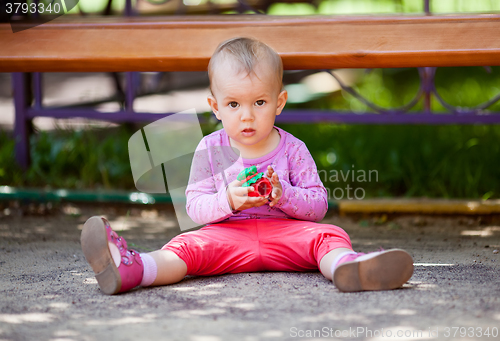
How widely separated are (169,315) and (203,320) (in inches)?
4.2

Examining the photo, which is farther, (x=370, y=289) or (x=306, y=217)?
(x=306, y=217)

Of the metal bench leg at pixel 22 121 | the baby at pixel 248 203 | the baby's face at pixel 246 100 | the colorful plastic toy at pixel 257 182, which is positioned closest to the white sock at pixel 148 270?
the baby at pixel 248 203

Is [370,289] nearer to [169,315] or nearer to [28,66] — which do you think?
[169,315]

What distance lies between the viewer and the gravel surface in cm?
135

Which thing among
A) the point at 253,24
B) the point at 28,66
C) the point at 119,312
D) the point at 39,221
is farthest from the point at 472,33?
the point at 39,221

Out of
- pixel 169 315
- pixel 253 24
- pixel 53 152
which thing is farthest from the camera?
pixel 53 152

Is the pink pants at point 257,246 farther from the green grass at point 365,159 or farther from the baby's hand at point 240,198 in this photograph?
the green grass at point 365,159

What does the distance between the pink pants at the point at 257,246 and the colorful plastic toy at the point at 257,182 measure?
23 cm

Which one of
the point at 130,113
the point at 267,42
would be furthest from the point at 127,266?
the point at 130,113

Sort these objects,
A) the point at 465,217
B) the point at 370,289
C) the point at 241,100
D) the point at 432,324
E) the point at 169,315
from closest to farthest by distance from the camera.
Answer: the point at 432,324 < the point at 169,315 < the point at 370,289 < the point at 241,100 < the point at 465,217

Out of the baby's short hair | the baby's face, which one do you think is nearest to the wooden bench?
the baby's short hair

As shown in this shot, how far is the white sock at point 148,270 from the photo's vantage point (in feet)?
5.70

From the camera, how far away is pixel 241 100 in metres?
1.90

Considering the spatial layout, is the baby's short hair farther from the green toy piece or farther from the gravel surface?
the gravel surface
